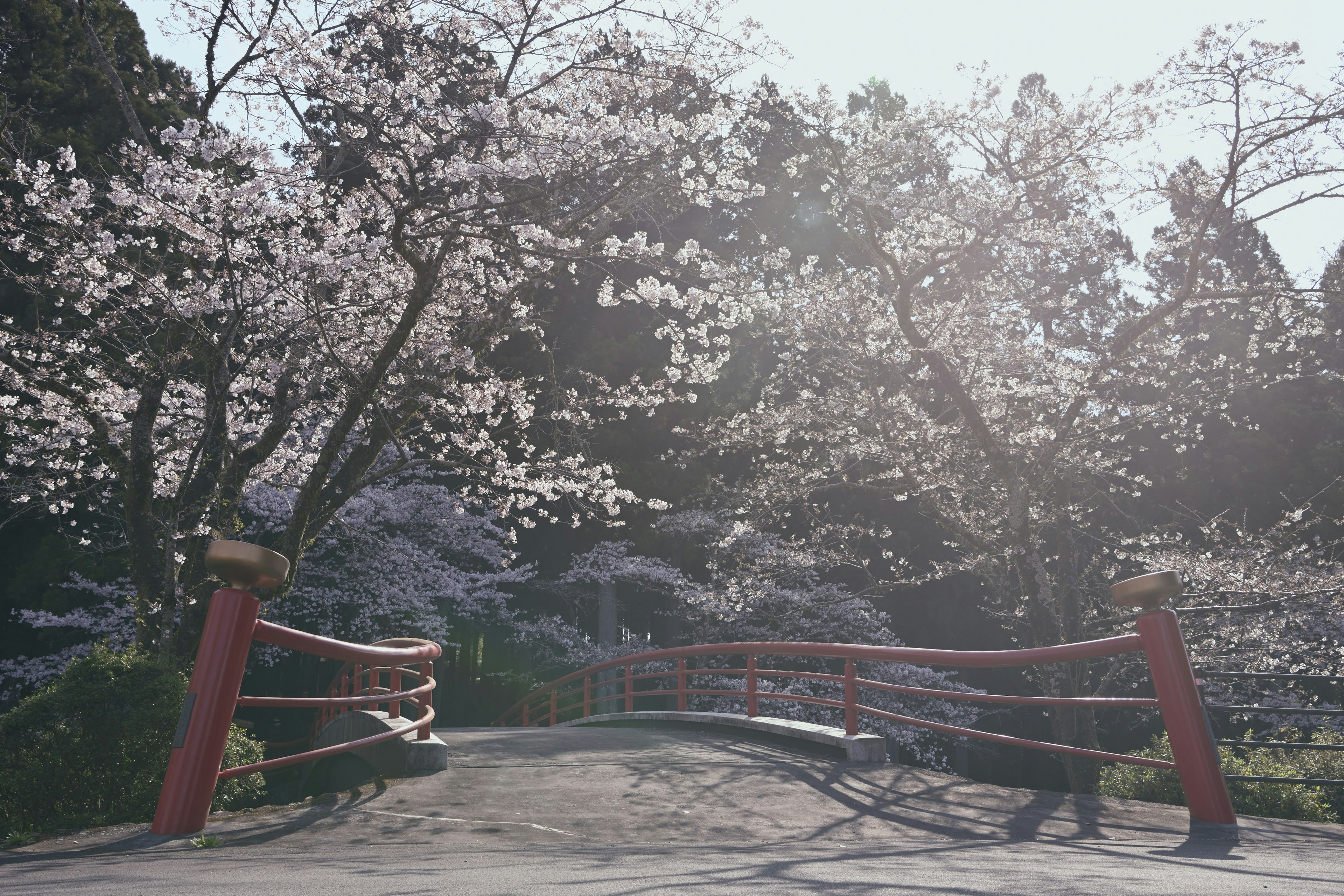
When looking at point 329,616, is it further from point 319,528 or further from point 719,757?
point 719,757

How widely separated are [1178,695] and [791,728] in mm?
5211

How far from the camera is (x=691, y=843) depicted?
16.4ft

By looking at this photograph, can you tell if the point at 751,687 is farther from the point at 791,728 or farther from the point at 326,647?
the point at 326,647

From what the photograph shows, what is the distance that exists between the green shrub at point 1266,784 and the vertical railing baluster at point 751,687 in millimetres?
3620

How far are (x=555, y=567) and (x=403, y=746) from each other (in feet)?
48.5

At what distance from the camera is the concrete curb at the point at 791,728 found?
8109 millimetres

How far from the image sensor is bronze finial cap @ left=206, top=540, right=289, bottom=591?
4082 millimetres

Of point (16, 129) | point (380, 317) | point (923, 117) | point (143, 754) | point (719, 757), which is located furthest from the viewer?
point (923, 117)

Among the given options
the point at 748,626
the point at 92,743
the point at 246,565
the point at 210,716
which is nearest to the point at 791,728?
the point at 92,743

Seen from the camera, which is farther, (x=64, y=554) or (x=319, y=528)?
(x=64, y=554)

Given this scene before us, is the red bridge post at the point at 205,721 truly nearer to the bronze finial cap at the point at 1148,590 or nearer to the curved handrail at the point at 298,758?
the curved handrail at the point at 298,758

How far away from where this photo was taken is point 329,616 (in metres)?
18.8

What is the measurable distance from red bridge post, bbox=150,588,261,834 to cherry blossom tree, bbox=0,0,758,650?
4156 mm

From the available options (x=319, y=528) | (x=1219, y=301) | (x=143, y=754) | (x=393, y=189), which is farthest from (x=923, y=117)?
(x=143, y=754)
